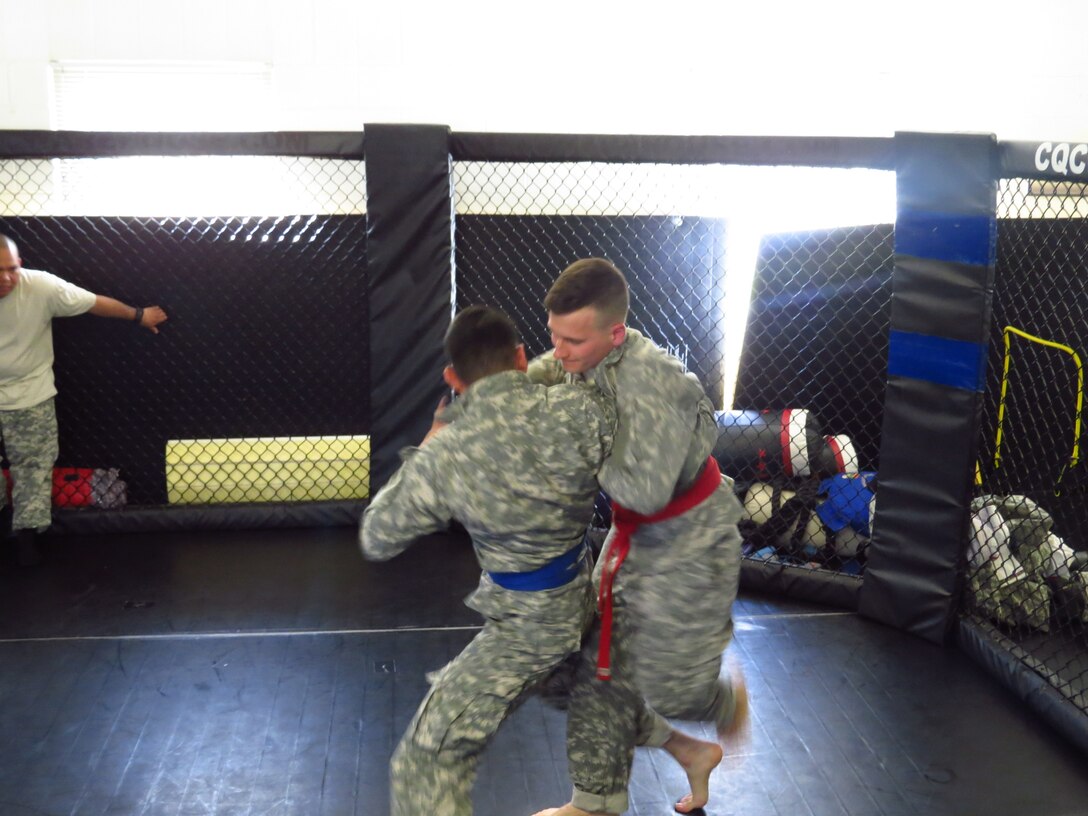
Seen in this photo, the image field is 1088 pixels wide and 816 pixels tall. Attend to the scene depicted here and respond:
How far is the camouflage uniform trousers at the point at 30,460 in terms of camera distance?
4.12 m

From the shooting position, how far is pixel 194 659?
128 inches

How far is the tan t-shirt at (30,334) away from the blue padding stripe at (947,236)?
330 centimetres

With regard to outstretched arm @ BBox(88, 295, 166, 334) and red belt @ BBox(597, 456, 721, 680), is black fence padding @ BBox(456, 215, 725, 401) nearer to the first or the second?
outstretched arm @ BBox(88, 295, 166, 334)

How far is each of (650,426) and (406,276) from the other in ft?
7.87

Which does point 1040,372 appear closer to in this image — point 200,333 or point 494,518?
point 494,518

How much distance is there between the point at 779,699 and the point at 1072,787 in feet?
2.61

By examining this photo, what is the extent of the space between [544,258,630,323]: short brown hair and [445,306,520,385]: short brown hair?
0.39ft

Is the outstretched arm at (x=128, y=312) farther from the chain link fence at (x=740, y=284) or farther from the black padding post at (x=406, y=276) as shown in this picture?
the chain link fence at (x=740, y=284)

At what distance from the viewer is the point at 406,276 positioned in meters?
4.13

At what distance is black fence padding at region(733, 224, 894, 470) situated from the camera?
479 centimetres

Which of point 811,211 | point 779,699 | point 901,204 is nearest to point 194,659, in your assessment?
point 779,699

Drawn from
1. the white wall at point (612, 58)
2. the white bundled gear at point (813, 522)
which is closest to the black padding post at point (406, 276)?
the white wall at point (612, 58)

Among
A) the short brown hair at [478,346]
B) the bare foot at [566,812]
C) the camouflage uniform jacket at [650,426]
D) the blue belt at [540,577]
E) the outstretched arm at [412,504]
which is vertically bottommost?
the bare foot at [566,812]

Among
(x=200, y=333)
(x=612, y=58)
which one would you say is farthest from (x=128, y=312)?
(x=612, y=58)
